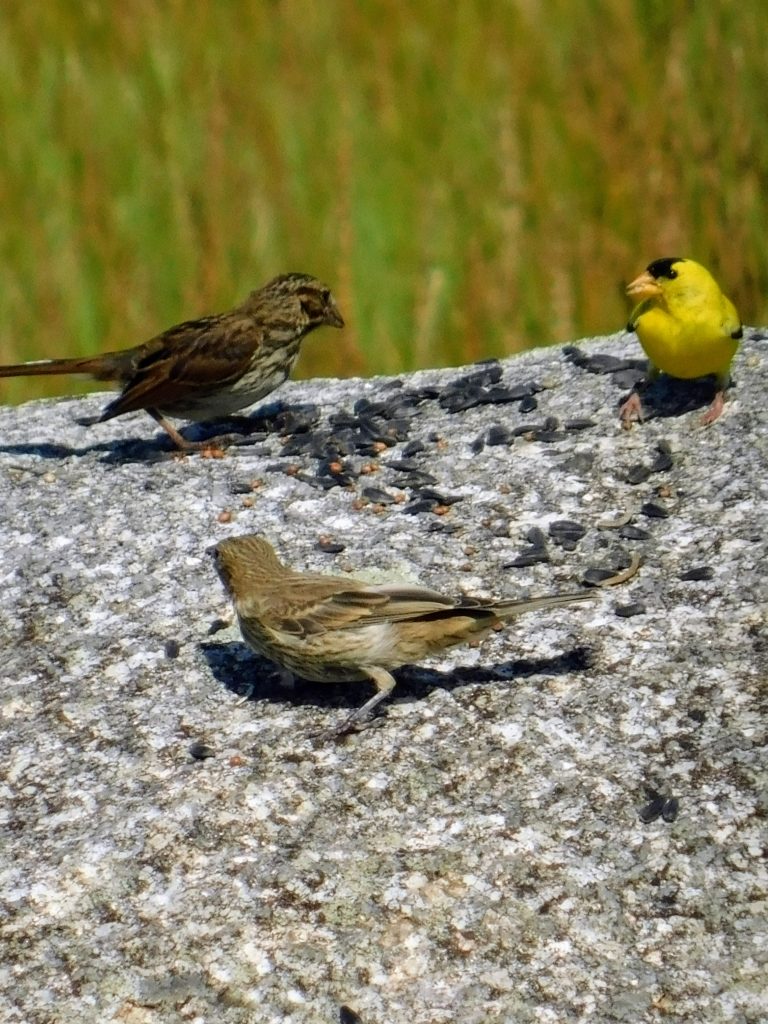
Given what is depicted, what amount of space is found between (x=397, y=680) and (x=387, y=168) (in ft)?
13.1

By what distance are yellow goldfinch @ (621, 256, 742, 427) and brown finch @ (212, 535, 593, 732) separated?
1.70 meters

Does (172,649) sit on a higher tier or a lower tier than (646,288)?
lower

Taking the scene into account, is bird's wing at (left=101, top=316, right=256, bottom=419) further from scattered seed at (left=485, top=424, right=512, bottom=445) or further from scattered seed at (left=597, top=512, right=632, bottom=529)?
scattered seed at (left=597, top=512, right=632, bottom=529)

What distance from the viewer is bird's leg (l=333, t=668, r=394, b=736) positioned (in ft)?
14.3

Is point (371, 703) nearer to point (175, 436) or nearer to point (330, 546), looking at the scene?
point (330, 546)

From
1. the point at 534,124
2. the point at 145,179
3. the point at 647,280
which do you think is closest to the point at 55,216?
the point at 145,179

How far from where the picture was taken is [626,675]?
14.8ft

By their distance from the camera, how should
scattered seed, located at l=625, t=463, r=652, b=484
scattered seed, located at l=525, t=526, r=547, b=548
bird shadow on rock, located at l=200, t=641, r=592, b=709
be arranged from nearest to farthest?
1. bird shadow on rock, located at l=200, t=641, r=592, b=709
2. scattered seed, located at l=525, t=526, r=547, b=548
3. scattered seed, located at l=625, t=463, r=652, b=484

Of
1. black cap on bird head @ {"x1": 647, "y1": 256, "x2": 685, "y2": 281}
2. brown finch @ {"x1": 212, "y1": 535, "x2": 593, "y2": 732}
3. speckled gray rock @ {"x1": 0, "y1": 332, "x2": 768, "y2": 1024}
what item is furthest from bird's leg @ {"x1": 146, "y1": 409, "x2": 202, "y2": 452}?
brown finch @ {"x1": 212, "y1": 535, "x2": 593, "y2": 732}

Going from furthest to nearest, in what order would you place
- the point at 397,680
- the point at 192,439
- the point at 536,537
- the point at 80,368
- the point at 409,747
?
the point at 80,368, the point at 192,439, the point at 536,537, the point at 397,680, the point at 409,747

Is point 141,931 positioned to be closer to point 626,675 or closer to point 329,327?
point 626,675

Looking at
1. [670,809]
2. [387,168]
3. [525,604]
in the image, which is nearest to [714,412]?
[525,604]

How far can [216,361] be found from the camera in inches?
258

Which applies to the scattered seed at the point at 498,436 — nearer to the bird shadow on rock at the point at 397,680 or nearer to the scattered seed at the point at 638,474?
the scattered seed at the point at 638,474
